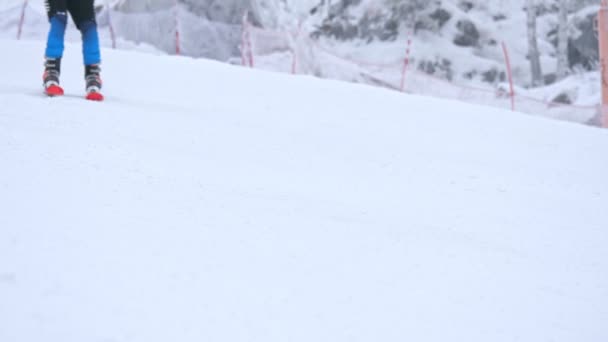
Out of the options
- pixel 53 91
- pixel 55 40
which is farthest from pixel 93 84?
pixel 55 40

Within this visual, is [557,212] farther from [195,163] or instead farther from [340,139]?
[195,163]

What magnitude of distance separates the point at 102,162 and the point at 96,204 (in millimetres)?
522

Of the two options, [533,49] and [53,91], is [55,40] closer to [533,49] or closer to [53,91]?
[53,91]

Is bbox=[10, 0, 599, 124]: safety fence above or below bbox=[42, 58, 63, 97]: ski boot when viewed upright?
below

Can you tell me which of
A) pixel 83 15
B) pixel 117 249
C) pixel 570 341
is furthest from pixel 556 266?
pixel 83 15

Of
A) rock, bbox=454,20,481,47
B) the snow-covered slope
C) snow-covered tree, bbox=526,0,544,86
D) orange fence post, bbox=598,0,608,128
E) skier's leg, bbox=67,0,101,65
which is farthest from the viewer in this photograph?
rock, bbox=454,20,481,47

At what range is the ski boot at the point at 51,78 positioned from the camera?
3.74 meters

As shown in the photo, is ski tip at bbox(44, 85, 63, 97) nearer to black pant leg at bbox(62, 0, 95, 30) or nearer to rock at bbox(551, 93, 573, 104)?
black pant leg at bbox(62, 0, 95, 30)

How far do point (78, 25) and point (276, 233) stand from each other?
123 inches

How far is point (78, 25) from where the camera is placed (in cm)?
412

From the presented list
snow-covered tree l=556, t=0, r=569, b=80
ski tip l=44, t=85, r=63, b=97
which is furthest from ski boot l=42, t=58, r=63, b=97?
snow-covered tree l=556, t=0, r=569, b=80

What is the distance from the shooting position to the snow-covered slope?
1350mm

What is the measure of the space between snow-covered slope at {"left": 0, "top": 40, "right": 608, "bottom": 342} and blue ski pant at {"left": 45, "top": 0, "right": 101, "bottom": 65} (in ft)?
1.32

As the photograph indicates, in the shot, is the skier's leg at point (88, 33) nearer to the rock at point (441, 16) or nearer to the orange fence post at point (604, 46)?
the orange fence post at point (604, 46)
